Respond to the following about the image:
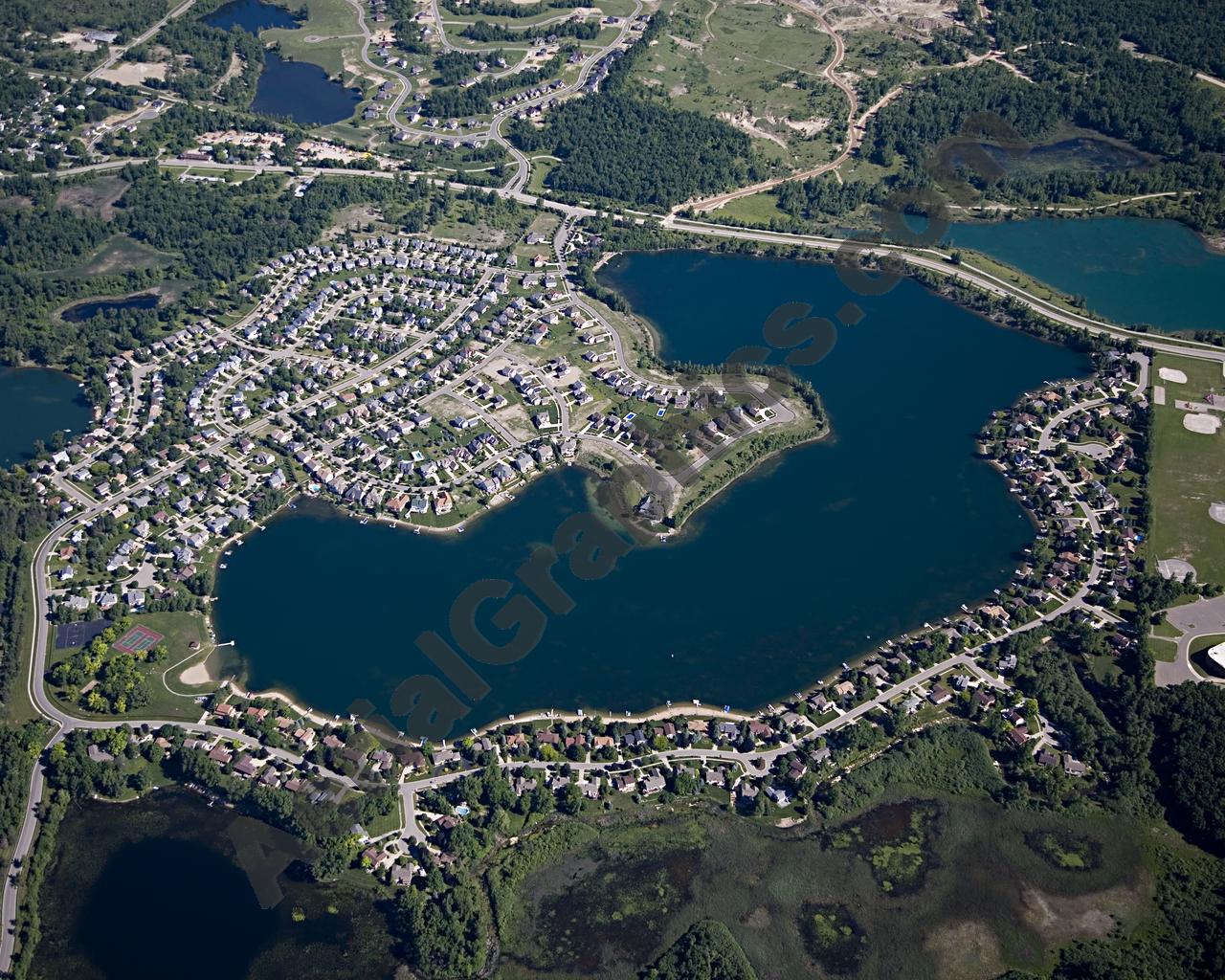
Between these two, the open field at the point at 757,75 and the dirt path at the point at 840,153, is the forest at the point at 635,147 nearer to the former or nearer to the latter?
the dirt path at the point at 840,153

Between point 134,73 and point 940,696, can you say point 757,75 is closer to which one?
point 134,73

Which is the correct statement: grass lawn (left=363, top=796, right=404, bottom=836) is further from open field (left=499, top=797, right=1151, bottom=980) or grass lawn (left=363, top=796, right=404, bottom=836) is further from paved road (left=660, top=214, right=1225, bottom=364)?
paved road (left=660, top=214, right=1225, bottom=364)

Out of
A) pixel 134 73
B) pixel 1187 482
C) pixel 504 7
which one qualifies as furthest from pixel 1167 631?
pixel 134 73

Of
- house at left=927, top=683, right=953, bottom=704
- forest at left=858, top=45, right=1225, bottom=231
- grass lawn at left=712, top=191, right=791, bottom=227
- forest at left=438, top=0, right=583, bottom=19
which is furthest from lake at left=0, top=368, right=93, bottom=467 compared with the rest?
forest at left=438, top=0, right=583, bottom=19

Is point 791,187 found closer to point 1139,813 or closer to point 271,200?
point 271,200

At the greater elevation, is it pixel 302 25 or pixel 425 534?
pixel 302 25

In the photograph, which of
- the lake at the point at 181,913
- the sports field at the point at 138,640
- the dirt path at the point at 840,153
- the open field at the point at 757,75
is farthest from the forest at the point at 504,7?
the lake at the point at 181,913

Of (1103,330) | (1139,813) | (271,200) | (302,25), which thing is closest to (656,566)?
(1139,813)
